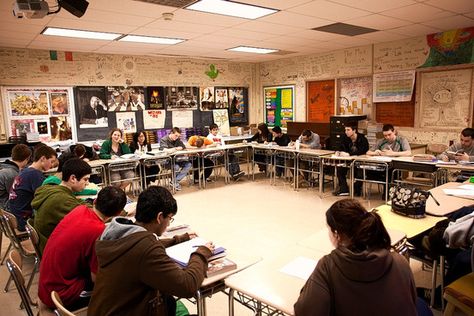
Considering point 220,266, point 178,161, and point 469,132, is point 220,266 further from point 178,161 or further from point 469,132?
point 178,161

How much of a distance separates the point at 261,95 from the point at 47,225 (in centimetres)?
798

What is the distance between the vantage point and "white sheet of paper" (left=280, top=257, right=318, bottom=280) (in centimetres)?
181

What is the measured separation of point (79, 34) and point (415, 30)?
17.8 feet

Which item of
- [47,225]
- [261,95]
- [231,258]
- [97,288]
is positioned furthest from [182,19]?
[261,95]

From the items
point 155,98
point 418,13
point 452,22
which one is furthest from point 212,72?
point 452,22

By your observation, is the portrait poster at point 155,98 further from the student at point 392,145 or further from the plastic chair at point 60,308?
the plastic chair at point 60,308

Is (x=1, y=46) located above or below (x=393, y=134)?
above

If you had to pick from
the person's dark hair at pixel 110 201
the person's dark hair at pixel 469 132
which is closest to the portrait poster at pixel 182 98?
the person's dark hair at pixel 469 132

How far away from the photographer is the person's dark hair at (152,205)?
1656 mm

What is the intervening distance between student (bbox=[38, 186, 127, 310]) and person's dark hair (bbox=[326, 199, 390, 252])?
1.29 meters

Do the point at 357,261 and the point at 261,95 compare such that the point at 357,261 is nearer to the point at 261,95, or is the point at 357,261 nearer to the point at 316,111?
the point at 316,111

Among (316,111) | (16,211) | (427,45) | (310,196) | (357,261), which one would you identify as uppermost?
(427,45)

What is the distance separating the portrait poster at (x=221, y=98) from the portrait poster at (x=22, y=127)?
14.3ft

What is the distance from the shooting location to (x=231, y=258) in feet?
6.68
